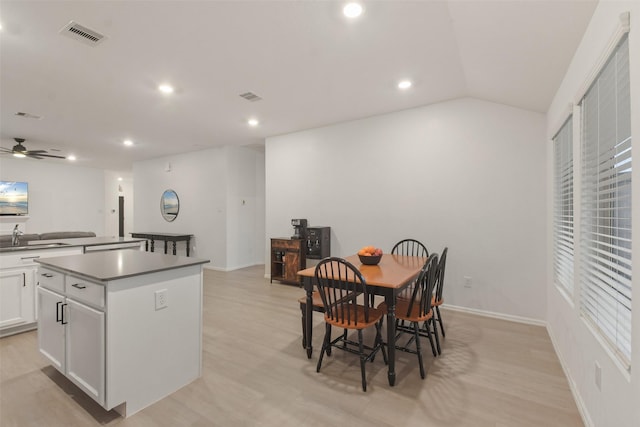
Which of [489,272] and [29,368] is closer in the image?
[29,368]

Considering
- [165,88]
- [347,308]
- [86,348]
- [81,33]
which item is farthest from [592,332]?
[165,88]

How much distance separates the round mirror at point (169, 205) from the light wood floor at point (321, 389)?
4454 millimetres

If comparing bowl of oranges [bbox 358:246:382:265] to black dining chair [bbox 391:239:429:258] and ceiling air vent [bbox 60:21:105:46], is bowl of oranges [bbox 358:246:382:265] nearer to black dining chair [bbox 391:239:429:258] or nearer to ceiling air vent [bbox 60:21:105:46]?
black dining chair [bbox 391:239:429:258]

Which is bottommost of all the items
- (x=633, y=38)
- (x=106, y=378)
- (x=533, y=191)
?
(x=106, y=378)

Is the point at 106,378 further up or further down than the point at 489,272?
further down

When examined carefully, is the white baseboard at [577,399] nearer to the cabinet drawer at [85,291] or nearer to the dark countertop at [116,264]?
the dark countertop at [116,264]

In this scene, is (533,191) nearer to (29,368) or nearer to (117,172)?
(29,368)

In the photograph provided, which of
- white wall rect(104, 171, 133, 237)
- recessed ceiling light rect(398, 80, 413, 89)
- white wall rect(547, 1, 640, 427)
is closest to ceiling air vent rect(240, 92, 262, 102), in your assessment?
recessed ceiling light rect(398, 80, 413, 89)

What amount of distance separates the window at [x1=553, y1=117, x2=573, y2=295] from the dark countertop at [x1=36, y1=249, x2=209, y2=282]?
3080 mm

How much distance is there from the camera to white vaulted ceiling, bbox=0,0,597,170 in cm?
213

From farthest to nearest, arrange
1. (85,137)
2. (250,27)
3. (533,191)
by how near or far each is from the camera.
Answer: (85,137) < (533,191) < (250,27)

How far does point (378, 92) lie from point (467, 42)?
1255 millimetres

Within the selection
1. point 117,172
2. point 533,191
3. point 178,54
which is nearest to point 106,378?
point 178,54

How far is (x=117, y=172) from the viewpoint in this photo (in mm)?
10656
